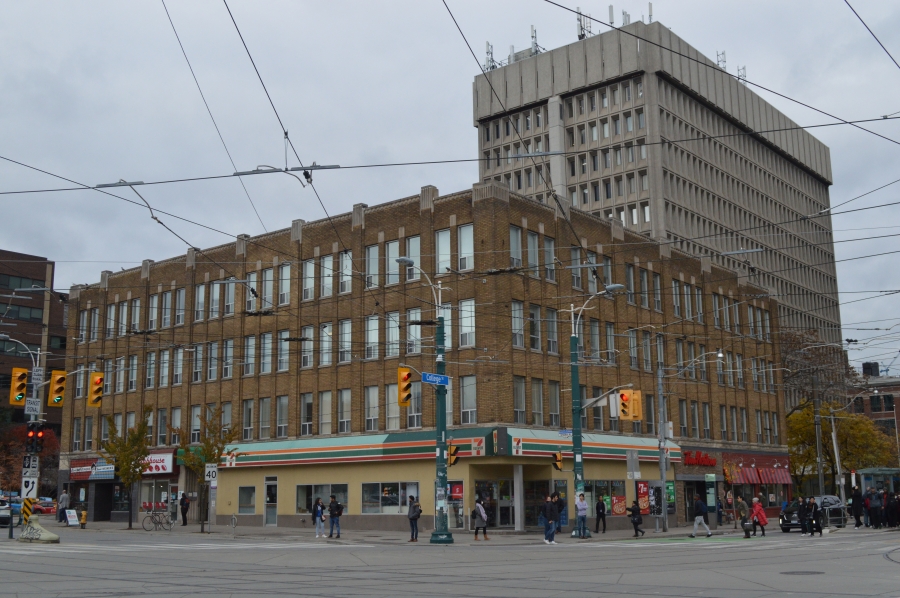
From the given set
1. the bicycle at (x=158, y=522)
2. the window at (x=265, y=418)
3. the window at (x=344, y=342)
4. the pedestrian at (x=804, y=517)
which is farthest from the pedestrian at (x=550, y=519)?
the bicycle at (x=158, y=522)

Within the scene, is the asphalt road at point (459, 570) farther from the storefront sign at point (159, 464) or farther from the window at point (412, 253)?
the storefront sign at point (159, 464)

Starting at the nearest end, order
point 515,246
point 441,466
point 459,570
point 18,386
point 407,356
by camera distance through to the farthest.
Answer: point 459,570 → point 18,386 → point 441,466 → point 515,246 → point 407,356

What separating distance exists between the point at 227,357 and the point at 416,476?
617 inches

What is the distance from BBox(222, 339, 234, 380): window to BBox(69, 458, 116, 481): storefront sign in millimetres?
9881

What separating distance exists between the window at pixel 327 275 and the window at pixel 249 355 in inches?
226

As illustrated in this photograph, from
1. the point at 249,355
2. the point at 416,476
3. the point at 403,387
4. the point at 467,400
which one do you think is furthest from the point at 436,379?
the point at 249,355

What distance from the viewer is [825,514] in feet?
146

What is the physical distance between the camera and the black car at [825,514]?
4150 cm

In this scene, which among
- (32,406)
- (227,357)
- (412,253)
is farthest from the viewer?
(227,357)

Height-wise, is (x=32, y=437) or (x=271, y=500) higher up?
(x=32, y=437)

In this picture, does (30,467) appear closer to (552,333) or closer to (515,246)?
(515,246)

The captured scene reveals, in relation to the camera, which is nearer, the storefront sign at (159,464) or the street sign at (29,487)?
the street sign at (29,487)

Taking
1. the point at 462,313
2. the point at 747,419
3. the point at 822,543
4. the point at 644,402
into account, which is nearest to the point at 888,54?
the point at 822,543

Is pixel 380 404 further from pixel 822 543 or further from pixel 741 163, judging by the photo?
pixel 741 163
